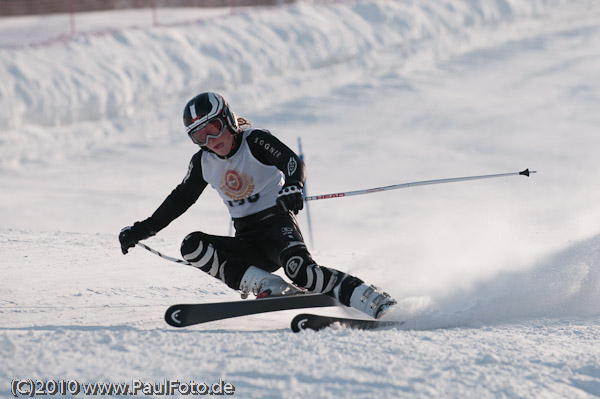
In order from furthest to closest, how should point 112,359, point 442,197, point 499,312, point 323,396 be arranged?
point 442,197
point 499,312
point 112,359
point 323,396

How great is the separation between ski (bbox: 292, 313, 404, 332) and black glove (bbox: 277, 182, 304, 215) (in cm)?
58

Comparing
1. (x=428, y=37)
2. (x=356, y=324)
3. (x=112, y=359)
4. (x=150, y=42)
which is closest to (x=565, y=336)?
(x=356, y=324)

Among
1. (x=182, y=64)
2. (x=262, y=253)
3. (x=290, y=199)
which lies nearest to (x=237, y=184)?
(x=262, y=253)

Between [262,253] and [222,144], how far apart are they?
26.0 inches

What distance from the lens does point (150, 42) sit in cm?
1354

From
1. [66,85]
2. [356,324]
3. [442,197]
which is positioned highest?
[66,85]

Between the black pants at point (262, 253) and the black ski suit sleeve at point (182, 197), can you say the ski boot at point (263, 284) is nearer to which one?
the black pants at point (262, 253)

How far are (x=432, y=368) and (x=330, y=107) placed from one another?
1107 centimetres

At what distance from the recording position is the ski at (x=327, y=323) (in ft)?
11.7

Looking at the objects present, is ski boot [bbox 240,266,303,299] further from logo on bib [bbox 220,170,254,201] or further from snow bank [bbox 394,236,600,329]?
snow bank [bbox 394,236,600,329]

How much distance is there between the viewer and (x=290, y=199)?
12.8ft

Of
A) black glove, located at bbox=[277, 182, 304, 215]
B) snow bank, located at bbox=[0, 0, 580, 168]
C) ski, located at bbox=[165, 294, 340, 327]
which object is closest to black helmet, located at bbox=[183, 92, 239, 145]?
black glove, located at bbox=[277, 182, 304, 215]

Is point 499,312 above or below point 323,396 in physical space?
above

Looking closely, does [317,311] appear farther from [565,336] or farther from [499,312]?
[565,336]
